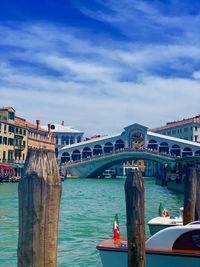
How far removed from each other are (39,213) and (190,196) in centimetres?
670

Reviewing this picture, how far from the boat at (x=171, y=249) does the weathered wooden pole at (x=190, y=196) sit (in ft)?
8.00

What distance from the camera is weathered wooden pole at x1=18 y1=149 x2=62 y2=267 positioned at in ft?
10.7

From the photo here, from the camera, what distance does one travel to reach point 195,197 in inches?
382

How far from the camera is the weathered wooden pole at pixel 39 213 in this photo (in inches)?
129

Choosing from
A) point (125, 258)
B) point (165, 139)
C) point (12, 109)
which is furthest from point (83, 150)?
point (125, 258)

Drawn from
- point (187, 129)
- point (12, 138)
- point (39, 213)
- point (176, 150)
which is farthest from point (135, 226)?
point (187, 129)

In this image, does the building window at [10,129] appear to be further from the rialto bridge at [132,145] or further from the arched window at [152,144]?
the arched window at [152,144]

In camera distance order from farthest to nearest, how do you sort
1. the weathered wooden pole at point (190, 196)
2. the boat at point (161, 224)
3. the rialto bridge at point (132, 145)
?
the rialto bridge at point (132, 145) < the boat at point (161, 224) < the weathered wooden pole at point (190, 196)

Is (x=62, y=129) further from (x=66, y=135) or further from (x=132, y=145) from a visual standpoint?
(x=132, y=145)

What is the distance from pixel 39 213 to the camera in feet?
10.7

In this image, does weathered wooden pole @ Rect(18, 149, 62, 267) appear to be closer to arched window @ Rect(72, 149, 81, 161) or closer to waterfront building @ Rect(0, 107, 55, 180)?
waterfront building @ Rect(0, 107, 55, 180)

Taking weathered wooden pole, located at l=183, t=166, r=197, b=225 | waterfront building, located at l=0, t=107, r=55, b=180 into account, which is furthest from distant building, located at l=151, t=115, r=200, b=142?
weathered wooden pole, located at l=183, t=166, r=197, b=225

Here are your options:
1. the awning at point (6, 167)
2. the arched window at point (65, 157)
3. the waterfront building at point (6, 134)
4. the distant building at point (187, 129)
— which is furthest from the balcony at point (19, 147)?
the distant building at point (187, 129)

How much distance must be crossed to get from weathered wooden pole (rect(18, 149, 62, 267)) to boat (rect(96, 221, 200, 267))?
3391mm
